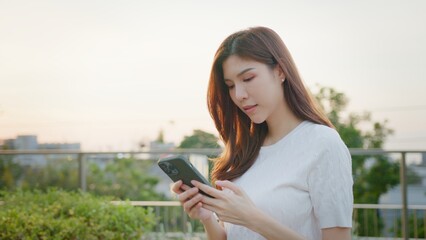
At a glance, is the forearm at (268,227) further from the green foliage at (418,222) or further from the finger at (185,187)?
the green foliage at (418,222)

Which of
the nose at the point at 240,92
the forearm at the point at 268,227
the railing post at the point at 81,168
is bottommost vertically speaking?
the railing post at the point at 81,168

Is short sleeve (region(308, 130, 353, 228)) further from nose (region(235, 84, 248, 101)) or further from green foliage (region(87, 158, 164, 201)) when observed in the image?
green foliage (region(87, 158, 164, 201))

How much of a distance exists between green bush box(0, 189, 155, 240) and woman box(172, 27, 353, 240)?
1608mm

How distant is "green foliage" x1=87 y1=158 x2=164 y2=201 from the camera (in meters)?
5.81

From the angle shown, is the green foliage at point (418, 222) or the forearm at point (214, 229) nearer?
the forearm at point (214, 229)

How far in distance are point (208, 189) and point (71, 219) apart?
6.17ft

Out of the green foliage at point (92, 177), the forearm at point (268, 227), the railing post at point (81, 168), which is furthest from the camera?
the green foliage at point (92, 177)

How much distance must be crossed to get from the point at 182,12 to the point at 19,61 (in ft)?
4.91

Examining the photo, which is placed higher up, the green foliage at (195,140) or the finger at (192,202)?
the finger at (192,202)

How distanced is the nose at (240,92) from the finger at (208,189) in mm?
268

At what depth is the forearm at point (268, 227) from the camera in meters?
1.56

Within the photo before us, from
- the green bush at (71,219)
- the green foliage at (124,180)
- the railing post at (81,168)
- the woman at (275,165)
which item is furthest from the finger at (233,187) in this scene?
the green foliage at (124,180)

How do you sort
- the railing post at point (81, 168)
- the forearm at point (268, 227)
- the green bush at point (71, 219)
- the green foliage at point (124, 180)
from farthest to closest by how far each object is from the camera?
the green foliage at point (124, 180)
the railing post at point (81, 168)
the green bush at point (71, 219)
the forearm at point (268, 227)

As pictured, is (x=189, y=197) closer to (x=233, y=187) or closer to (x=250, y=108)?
(x=233, y=187)
